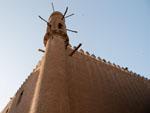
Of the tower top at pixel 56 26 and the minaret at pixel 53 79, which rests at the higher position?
the tower top at pixel 56 26

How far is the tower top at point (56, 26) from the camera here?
12074mm

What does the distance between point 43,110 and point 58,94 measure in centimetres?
92

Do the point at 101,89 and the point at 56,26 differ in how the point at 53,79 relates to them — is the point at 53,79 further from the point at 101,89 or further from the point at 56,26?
the point at 56,26

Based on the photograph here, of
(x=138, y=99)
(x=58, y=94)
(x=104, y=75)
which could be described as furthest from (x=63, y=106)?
(x=138, y=99)

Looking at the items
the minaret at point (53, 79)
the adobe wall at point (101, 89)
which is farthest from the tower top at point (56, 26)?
the adobe wall at point (101, 89)

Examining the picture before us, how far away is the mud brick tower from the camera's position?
8477mm

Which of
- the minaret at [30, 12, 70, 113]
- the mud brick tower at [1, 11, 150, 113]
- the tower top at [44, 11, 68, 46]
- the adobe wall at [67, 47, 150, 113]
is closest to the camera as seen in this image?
the minaret at [30, 12, 70, 113]

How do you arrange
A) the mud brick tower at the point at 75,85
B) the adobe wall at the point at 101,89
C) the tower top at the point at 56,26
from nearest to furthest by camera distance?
the mud brick tower at the point at 75,85, the adobe wall at the point at 101,89, the tower top at the point at 56,26

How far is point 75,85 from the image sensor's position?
10.6m

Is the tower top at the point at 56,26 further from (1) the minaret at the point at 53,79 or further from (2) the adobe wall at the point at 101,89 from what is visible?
(2) the adobe wall at the point at 101,89

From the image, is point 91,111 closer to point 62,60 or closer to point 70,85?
point 70,85

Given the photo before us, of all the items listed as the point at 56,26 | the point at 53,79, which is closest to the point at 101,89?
the point at 53,79

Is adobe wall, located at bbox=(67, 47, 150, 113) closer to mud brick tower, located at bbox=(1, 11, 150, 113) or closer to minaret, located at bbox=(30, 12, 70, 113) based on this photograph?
mud brick tower, located at bbox=(1, 11, 150, 113)

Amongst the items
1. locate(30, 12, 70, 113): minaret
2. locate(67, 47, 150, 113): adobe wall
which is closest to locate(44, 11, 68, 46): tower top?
locate(30, 12, 70, 113): minaret
